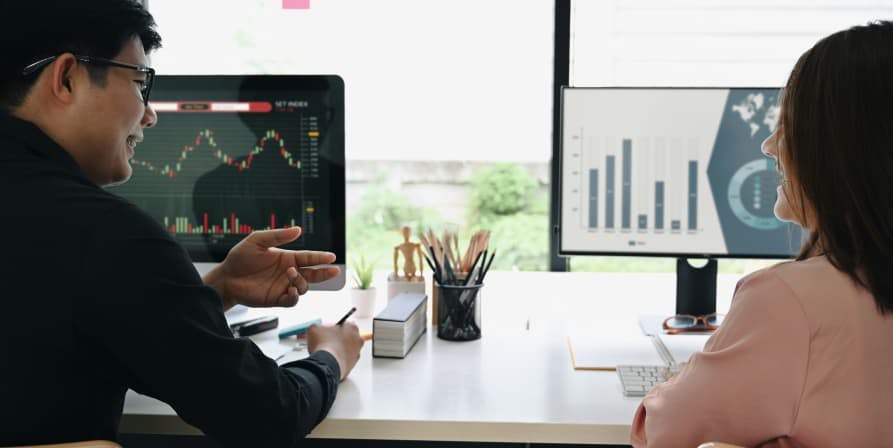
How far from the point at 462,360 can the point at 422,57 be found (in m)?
4.87

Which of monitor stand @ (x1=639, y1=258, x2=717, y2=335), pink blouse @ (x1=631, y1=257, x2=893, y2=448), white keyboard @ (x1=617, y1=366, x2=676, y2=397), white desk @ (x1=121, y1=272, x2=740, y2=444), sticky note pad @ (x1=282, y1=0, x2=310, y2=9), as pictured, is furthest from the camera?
sticky note pad @ (x1=282, y1=0, x2=310, y2=9)

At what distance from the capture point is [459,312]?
1554 mm

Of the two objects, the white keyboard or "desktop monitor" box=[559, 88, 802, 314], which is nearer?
the white keyboard

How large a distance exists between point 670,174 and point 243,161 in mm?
895

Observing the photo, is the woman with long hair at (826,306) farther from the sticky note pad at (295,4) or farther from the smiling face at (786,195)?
the sticky note pad at (295,4)

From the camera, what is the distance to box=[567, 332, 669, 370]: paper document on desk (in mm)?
1381

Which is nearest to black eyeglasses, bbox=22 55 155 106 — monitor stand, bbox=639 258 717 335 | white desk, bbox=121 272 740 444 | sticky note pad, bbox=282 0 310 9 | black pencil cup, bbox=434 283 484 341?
white desk, bbox=121 272 740 444

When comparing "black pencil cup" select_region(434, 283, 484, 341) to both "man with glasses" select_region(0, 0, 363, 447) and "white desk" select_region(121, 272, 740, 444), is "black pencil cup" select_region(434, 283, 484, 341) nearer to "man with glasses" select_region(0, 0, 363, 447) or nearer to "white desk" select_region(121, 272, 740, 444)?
"white desk" select_region(121, 272, 740, 444)

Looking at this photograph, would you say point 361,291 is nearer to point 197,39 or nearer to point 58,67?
point 58,67

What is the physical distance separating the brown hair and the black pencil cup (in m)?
0.76

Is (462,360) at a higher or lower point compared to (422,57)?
lower

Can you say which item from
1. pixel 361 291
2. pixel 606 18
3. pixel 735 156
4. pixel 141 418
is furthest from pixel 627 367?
pixel 606 18

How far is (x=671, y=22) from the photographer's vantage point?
2420mm

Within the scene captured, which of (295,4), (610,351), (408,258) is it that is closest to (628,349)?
(610,351)
